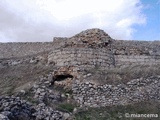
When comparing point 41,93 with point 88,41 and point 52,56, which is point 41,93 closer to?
point 52,56

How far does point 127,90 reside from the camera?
1245cm

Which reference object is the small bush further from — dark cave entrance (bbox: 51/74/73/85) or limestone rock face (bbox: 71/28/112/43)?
limestone rock face (bbox: 71/28/112/43)

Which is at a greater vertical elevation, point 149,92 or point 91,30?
point 91,30

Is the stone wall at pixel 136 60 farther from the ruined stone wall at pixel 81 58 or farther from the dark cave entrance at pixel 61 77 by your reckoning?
the dark cave entrance at pixel 61 77

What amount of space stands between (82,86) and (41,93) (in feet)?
5.59

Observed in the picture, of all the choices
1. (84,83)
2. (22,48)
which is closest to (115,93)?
(84,83)

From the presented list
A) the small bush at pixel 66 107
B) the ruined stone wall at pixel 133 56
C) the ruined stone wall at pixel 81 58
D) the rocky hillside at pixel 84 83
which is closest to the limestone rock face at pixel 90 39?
the rocky hillside at pixel 84 83

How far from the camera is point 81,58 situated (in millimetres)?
14367

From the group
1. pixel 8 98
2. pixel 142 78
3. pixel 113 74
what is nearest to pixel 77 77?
pixel 113 74

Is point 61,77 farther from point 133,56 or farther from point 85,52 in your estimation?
point 133,56

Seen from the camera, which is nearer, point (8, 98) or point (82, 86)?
point (8, 98)

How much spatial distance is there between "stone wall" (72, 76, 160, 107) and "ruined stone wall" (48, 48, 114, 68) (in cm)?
165

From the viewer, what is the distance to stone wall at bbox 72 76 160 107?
1206 cm

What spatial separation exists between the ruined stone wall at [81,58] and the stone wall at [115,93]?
1645 mm
